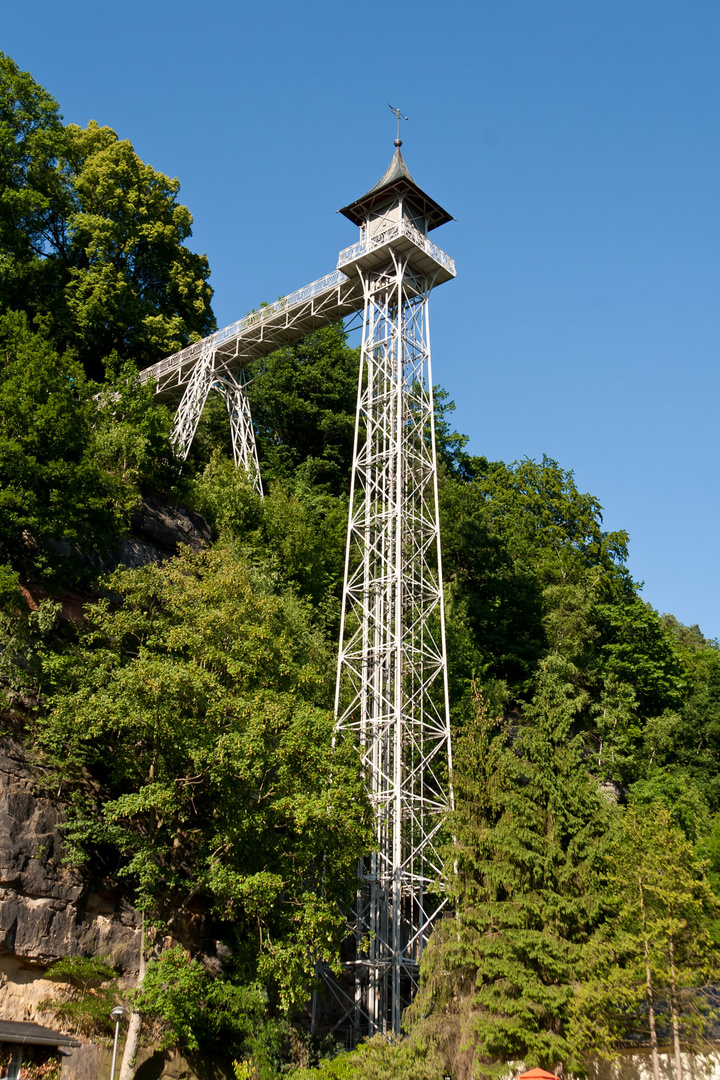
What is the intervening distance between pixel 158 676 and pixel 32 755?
307 cm

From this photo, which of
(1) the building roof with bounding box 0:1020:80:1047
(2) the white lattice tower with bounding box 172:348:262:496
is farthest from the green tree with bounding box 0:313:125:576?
(2) the white lattice tower with bounding box 172:348:262:496

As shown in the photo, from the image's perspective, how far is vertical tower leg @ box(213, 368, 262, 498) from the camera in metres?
29.0

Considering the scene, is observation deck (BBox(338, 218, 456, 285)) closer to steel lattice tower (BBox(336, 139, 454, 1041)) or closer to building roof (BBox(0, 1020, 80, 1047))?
steel lattice tower (BBox(336, 139, 454, 1041))

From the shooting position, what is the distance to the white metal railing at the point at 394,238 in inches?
918

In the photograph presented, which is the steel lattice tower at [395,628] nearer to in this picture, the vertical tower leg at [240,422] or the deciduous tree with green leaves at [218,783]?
the deciduous tree with green leaves at [218,783]

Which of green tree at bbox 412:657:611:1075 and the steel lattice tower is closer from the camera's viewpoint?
green tree at bbox 412:657:611:1075

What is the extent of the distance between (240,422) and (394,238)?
835 centimetres

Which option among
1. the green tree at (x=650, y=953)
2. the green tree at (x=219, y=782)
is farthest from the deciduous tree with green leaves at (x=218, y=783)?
the green tree at (x=650, y=953)

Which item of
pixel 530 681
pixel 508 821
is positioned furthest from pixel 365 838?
pixel 530 681

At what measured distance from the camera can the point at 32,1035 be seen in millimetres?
12727

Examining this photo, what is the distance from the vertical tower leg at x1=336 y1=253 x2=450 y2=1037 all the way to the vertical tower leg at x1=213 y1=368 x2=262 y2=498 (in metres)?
5.93

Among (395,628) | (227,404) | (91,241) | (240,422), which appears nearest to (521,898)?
(395,628)

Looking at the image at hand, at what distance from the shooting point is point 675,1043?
14.5 meters

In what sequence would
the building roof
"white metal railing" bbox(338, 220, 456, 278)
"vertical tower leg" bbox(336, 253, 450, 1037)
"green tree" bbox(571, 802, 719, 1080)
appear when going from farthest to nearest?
1. "white metal railing" bbox(338, 220, 456, 278)
2. "vertical tower leg" bbox(336, 253, 450, 1037)
3. "green tree" bbox(571, 802, 719, 1080)
4. the building roof
